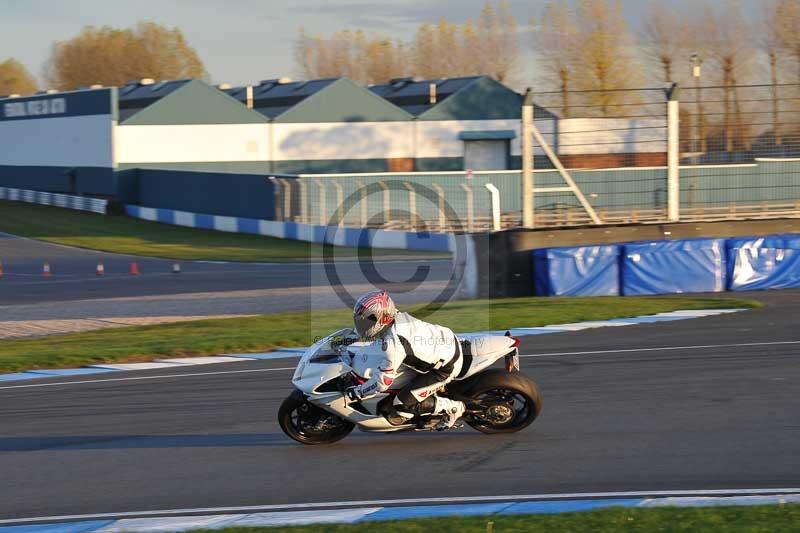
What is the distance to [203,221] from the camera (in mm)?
48938

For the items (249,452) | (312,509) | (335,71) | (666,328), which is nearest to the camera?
(312,509)

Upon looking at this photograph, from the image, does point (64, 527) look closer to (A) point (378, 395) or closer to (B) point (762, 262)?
(A) point (378, 395)

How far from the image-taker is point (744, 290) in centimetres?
2248

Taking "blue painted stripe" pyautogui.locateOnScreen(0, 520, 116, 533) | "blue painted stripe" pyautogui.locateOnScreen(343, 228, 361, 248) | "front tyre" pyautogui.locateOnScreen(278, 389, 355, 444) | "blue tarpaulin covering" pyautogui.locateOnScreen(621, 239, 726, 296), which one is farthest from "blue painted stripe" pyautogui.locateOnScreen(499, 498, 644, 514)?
"blue painted stripe" pyautogui.locateOnScreen(343, 228, 361, 248)

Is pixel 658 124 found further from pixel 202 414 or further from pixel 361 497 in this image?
pixel 361 497

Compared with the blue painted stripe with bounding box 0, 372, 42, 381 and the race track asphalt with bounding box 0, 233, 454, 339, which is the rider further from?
the race track asphalt with bounding box 0, 233, 454, 339

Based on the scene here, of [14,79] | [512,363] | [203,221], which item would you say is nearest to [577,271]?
[512,363]

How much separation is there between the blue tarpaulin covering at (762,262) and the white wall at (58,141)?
41342 mm

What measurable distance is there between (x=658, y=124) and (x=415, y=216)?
18800 mm

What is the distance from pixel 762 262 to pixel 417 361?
49.2 feet

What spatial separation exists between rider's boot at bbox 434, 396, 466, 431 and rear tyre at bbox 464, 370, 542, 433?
0.22 meters

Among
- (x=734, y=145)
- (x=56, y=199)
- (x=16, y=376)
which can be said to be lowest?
(x=16, y=376)

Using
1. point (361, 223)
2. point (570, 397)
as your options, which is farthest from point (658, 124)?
point (361, 223)

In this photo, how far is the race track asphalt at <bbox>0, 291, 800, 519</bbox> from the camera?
844 cm
